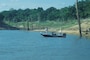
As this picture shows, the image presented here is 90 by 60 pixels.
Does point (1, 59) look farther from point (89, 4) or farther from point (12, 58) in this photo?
point (89, 4)

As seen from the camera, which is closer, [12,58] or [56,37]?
[12,58]

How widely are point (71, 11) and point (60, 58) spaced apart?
139 m

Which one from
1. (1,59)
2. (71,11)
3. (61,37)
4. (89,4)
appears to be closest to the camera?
(1,59)

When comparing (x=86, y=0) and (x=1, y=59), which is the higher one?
(x=86, y=0)

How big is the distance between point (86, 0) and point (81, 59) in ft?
472

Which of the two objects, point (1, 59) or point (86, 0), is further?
point (86, 0)

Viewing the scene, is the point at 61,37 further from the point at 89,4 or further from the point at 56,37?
A: the point at 89,4

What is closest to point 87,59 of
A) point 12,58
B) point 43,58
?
point 43,58

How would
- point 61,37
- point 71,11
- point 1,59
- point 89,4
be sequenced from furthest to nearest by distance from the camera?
point 71,11 → point 89,4 → point 61,37 → point 1,59

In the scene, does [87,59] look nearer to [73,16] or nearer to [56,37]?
[56,37]

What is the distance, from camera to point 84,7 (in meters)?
169

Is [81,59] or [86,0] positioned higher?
[86,0]

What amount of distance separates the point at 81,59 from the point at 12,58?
7.34 metres

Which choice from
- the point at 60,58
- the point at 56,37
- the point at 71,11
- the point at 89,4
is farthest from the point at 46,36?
the point at 71,11
